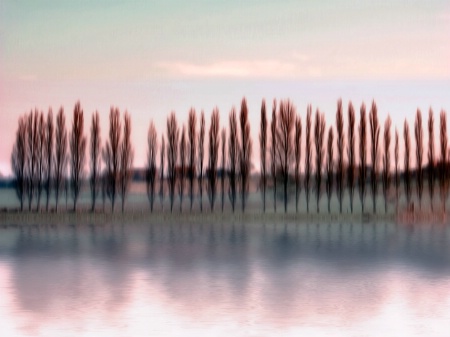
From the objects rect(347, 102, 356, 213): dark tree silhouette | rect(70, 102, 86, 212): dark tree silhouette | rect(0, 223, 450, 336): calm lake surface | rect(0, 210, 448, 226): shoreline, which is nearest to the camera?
rect(0, 223, 450, 336): calm lake surface

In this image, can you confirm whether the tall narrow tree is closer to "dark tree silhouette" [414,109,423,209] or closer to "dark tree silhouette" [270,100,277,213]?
"dark tree silhouette" [270,100,277,213]

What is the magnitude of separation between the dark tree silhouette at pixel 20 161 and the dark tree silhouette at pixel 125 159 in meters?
4.60

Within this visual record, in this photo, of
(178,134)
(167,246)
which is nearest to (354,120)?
(178,134)

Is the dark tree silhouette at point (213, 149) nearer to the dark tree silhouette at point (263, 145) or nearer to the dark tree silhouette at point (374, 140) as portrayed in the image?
the dark tree silhouette at point (263, 145)

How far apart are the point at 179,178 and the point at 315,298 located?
1137 inches

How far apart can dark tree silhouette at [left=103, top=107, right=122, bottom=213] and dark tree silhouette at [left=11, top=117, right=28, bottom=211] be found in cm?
388

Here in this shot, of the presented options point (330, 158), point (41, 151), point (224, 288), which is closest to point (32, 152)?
point (41, 151)

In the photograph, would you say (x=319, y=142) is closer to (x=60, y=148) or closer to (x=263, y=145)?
(x=263, y=145)

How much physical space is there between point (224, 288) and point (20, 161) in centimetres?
2785

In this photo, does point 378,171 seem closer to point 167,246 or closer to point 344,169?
point 344,169

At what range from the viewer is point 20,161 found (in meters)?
37.9

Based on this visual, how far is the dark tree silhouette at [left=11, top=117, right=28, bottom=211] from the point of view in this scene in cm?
3772

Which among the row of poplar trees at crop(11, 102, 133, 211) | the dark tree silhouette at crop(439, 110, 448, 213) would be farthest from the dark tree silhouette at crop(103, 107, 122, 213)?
the dark tree silhouette at crop(439, 110, 448, 213)

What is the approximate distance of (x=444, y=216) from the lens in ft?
122
